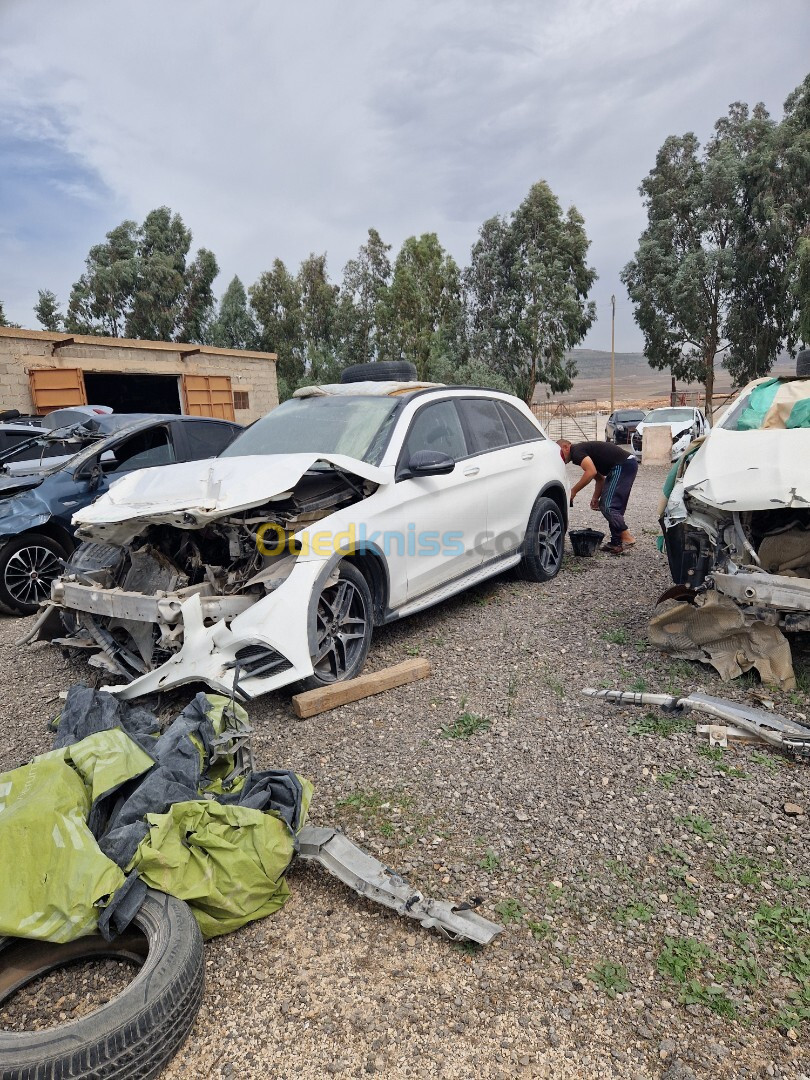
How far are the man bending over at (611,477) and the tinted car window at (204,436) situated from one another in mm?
3607

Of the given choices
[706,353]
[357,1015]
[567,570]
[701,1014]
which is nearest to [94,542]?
[357,1015]

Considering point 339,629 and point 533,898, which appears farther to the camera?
point 339,629

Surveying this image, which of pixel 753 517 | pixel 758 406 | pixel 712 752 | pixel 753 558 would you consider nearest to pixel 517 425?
pixel 758 406

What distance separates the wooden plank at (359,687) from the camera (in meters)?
3.78

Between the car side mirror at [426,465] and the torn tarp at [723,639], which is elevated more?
the car side mirror at [426,465]

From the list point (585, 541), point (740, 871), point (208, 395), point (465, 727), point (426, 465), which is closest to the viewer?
point (740, 871)

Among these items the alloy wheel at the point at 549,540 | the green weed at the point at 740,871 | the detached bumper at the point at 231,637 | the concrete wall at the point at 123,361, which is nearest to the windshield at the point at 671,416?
the concrete wall at the point at 123,361

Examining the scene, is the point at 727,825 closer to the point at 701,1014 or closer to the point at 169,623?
the point at 701,1014

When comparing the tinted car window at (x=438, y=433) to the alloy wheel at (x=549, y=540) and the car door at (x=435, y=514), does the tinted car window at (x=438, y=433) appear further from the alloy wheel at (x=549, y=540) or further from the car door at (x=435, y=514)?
the alloy wheel at (x=549, y=540)

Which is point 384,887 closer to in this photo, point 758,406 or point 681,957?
point 681,957

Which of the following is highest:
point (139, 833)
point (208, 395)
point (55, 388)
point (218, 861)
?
point (55, 388)

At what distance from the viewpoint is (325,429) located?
4.80 m

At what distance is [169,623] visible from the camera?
3.59 m

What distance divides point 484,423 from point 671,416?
15184 mm
